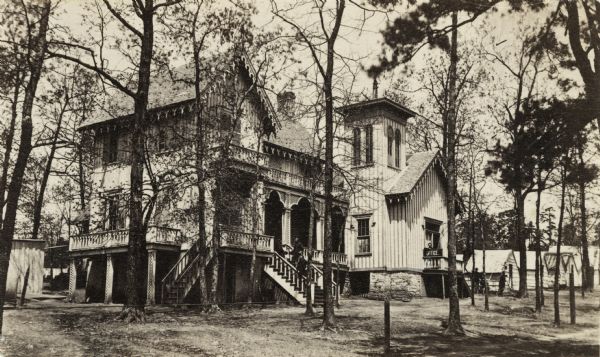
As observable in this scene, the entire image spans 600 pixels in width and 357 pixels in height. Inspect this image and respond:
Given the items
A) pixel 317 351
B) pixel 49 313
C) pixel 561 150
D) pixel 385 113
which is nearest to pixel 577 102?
pixel 561 150

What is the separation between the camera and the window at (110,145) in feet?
109

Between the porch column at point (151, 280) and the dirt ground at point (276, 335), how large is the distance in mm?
2929

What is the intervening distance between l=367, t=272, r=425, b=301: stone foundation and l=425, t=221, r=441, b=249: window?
3452mm

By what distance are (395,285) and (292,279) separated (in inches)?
344

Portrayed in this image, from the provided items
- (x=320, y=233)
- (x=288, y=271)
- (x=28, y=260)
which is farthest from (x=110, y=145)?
(x=320, y=233)

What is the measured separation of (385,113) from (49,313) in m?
23.0

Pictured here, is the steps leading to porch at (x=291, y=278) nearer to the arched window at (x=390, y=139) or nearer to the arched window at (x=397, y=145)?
the arched window at (x=390, y=139)

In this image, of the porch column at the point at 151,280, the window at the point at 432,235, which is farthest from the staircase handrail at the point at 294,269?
the window at the point at 432,235

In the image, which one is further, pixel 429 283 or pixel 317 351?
pixel 429 283

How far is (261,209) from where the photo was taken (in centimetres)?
3095

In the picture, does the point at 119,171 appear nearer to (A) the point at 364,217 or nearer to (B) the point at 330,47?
(A) the point at 364,217

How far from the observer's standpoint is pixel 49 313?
21.3m

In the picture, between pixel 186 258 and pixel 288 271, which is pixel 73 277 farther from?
pixel 288 271

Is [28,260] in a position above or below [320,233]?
below
